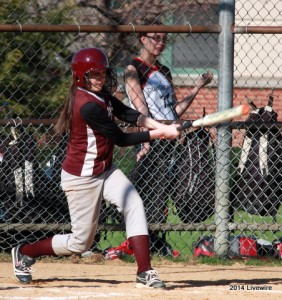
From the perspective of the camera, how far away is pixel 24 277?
695 centimetres

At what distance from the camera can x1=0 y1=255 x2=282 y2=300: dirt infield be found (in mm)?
6406

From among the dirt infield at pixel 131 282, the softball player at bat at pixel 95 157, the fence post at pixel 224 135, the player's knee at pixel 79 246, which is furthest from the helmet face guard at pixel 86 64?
the fence post at pixel 224 135

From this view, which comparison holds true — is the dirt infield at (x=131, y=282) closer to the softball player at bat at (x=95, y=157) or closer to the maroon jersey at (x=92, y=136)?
the softball player at bat at (x=95, y=157)

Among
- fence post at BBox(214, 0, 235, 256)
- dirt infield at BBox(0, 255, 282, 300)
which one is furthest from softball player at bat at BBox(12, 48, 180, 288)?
fence post at BBox(214, 0, 235, 256)

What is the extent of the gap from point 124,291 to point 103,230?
1.91 metres

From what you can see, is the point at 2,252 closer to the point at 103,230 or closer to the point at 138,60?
the point at 103,230

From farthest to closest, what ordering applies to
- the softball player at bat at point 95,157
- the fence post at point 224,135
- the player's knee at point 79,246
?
the fence post at point 224,135, the player's knee at point 79,246, the softball player at bat at point 95,157

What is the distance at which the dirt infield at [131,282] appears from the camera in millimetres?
6406

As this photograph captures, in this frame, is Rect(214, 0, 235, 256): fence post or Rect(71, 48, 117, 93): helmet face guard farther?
Rect(214, 0, 235, 256): fence post

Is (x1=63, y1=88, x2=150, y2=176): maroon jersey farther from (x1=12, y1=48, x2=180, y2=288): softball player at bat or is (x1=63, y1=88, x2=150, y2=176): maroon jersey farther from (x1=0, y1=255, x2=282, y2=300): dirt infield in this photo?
(x1=0, y1=255, x2=282, y2=300): dirt infield

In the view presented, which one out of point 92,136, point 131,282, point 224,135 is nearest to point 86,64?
point 92,136

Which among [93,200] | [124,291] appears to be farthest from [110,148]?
[124,291]

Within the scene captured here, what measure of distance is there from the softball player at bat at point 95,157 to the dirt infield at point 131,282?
0.83 feet

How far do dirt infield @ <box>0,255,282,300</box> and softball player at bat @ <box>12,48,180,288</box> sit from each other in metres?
0.25
